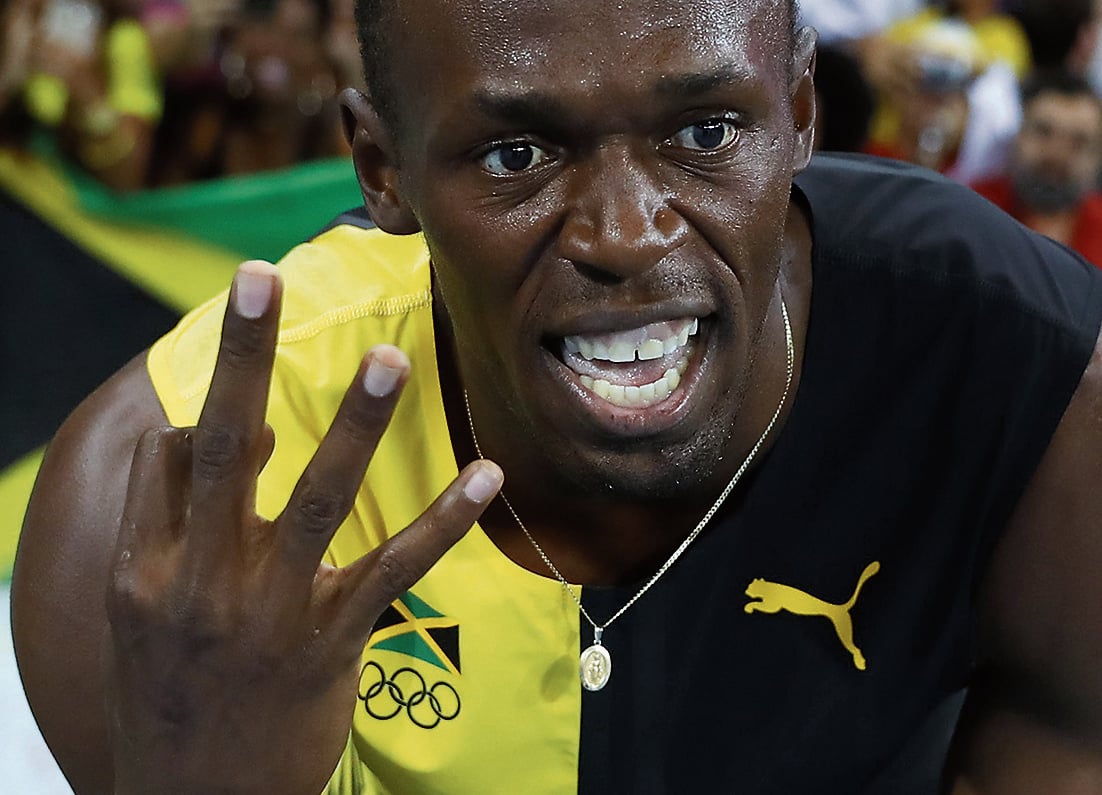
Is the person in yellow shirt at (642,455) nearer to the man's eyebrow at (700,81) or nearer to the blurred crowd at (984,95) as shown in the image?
the man's eyebrow at (700,81)

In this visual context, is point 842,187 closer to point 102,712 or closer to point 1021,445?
point 1021,445

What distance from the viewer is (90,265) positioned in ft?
12.1

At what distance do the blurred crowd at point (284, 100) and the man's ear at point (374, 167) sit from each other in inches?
81.0

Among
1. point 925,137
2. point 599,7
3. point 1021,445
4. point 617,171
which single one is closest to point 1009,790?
point 1021,445

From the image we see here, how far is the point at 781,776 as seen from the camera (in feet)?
5.47

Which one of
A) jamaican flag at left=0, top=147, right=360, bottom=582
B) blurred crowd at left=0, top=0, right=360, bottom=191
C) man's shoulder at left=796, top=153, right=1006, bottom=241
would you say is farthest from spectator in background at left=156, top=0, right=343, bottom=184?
man's shoulder at left=796, top=153, right=1006, bottom=241

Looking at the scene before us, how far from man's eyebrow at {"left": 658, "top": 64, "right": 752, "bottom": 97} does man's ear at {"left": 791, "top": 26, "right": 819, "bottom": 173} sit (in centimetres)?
16

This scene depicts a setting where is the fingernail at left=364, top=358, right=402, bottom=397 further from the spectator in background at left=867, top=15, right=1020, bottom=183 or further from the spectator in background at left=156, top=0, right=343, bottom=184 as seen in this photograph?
the spectator in background at left=867, top=15, right=1020, bottom=183

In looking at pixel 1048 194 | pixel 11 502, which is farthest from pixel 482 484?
pixel 1048 194

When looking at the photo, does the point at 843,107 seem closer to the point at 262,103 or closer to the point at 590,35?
the point at 262,103

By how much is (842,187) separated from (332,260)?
55cm

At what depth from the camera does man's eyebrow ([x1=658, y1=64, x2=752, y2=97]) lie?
125cm

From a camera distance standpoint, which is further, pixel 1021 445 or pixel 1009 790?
pixel 1009 790

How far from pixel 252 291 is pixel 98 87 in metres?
2.98
